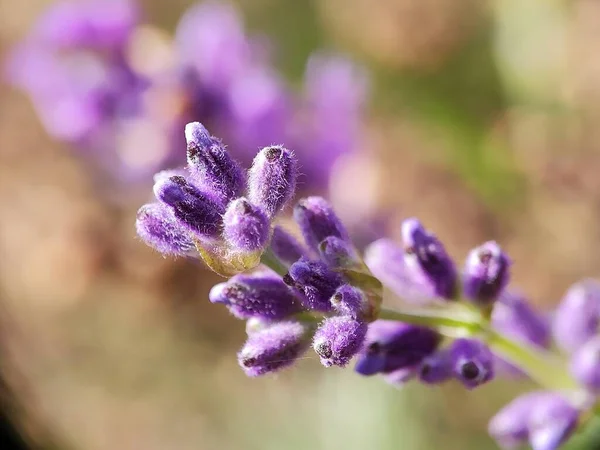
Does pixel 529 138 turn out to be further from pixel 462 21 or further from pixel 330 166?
pixel 330 166

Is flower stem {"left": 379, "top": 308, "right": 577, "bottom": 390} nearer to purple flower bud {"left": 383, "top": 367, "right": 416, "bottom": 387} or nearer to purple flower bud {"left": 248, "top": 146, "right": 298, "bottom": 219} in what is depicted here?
purple flower bud {"left": 383, "top": 367, "right": 416, "bottom": 387}

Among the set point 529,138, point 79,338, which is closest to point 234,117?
point 529,138

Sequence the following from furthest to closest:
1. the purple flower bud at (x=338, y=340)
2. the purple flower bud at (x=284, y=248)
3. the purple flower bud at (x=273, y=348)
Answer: the purple flower bud at (x=284, y=248), the purple flower bud at (x=273, y=348), the purple flower bud at (x=338, y=340)

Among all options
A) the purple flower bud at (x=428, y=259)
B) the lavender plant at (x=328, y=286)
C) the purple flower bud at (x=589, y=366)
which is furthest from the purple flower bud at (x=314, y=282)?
the purple flower bud at (x=589, y=366)

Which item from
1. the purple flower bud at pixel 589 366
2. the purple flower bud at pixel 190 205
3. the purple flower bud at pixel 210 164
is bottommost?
the purple flower bud at pixel 190 205

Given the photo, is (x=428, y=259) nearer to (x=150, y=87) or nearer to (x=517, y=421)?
(x=517, y=421)

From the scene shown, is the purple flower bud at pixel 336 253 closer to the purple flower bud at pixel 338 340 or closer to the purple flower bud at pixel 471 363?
the purple flower bud at pixel 338 340

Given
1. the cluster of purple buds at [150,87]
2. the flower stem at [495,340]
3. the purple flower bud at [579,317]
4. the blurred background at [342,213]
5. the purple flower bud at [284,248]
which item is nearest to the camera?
the purple flower bud at [284,248]
